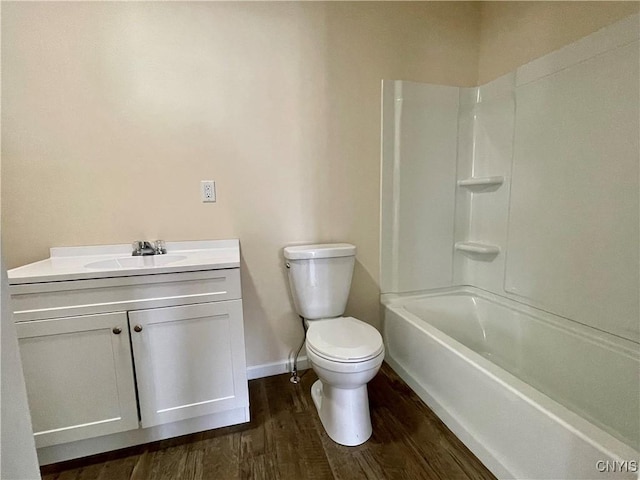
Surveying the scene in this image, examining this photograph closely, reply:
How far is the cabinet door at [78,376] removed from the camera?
1165 millimetres

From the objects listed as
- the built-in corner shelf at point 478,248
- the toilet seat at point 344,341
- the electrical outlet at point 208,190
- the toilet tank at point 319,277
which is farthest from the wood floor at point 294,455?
the electrical outlet at point 208,190

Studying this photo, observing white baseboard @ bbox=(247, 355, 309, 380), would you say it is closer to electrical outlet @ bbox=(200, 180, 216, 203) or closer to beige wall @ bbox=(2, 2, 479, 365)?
beige wall @ bbox=(2, 2, 479, 365)

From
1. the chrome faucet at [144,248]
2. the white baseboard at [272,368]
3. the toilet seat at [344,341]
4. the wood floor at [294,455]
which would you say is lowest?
the wood floor at [294,455]

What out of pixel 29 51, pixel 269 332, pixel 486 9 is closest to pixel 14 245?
pixel 29 51

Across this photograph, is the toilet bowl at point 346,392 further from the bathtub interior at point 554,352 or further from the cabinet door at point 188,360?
the bathtub interior at point 554,352

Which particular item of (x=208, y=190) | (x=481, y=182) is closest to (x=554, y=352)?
(x=481, y=182)

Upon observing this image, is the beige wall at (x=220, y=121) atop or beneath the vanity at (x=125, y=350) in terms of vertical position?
atop

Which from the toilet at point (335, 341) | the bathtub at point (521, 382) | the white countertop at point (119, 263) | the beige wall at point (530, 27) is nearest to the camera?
the bathtub at point (521, 382)

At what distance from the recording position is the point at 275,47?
5.41 ft

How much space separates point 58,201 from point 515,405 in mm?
2134

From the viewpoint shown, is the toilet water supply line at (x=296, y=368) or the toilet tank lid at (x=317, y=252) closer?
the toilet tank lid at (x=317, y=252)

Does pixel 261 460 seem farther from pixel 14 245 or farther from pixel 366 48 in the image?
pixel 366 48

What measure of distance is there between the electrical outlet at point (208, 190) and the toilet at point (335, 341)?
492mm

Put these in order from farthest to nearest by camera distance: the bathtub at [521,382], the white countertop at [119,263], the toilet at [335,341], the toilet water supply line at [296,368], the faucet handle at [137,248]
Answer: the toilet water supply line at [296,368] < the faucet handle at [137,248] < the toilet at [335,341] < the white countertop at [119,263] < the bathtub at [521,382]
